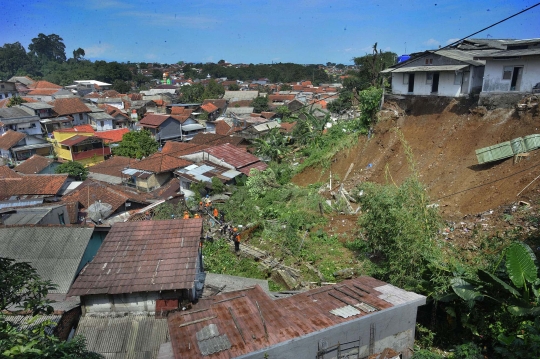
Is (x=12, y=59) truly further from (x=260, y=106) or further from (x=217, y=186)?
(x=217, y=186)

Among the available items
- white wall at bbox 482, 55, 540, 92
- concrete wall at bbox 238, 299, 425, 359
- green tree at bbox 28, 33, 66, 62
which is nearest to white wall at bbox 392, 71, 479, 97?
white wall at bbox 482, 55, 540, 92

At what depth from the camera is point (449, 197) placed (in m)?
12.9

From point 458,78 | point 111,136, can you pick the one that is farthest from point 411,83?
point 111,136

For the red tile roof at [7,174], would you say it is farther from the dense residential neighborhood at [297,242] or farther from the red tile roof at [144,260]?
the red tile roof at [144,260]

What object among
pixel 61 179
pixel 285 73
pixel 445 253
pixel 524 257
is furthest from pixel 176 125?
pixel 285 73

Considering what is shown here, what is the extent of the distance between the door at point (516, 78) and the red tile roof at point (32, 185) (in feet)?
75.3

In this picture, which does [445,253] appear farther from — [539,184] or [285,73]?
[285,73]

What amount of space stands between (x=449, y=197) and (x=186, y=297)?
983 centimetres

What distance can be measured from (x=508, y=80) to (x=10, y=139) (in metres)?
37.3

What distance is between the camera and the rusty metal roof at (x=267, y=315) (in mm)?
6156

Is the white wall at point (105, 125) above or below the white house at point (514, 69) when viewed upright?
below

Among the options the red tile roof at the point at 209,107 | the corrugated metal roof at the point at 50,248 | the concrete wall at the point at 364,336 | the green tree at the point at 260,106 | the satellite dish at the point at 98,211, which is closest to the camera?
the concrete wall at the point at 364,336

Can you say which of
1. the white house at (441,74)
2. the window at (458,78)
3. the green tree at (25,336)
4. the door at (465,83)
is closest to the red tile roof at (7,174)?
the green tree at (25,336)

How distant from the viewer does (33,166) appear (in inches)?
1043
